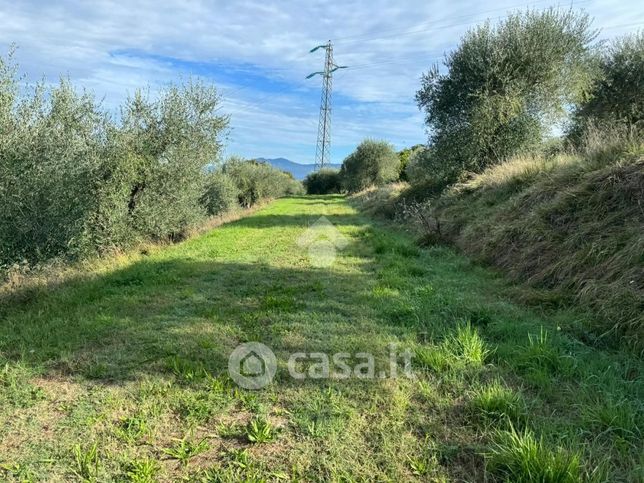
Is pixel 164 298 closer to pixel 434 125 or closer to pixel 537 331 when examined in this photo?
pixel 537 331

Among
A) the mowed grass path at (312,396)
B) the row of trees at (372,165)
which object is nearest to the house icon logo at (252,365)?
the mowed grass path at (312,396)

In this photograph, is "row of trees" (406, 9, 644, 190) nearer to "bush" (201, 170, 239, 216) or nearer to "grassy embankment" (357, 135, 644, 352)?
"grassy embankment" (357, 135, 644, 352)

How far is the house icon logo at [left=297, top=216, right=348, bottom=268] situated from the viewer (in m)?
8.89

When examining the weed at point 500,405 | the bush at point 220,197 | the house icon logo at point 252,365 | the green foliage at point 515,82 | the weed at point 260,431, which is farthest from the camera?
the bush at point 220,197

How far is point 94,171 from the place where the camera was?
11.6 m

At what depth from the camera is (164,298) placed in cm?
619

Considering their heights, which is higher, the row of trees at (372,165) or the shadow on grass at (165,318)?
the row of trees at (372,165)

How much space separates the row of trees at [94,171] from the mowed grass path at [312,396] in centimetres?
475

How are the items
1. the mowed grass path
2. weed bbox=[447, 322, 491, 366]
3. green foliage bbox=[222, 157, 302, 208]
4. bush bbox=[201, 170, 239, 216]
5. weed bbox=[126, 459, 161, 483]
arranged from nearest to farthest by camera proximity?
1. weed bbox=[126, 459, 161, 483]
2. the mowed grass path
3. weed bbox=[447, 322, 491, 366]
4. bush bbox=[201, 170, 239, 216]
5. green foliage bbox=[222, 157, 302, 208]

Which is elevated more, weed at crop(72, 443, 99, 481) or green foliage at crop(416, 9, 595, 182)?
green foliage at crop(416, 9, 595, 182)

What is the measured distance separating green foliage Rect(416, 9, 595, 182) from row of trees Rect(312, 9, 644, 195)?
0.03 m

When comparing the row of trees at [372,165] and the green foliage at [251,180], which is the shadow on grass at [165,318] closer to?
the green foliage at [251,180]
